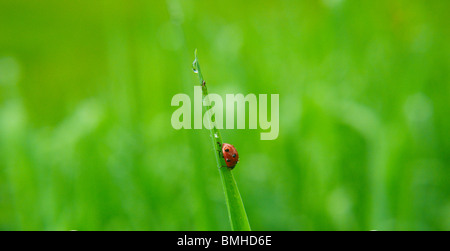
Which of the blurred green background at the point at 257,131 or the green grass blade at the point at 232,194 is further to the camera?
the blurred green background at the point at 257,131

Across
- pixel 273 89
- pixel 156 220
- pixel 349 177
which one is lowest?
pixel 156 220

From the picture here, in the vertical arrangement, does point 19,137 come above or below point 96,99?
below

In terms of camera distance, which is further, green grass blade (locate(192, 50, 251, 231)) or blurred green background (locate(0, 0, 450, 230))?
blurred green background (locate(0, 0, 450, 230))

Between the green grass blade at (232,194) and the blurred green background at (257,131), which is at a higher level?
the blurred green background at (257,131)

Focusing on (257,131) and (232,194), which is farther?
(257,131)

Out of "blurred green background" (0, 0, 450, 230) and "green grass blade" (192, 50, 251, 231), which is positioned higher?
"blurred green background" (0, 0, 450, 230)

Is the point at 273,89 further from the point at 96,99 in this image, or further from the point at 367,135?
the point at 96,99

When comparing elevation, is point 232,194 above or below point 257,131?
below
